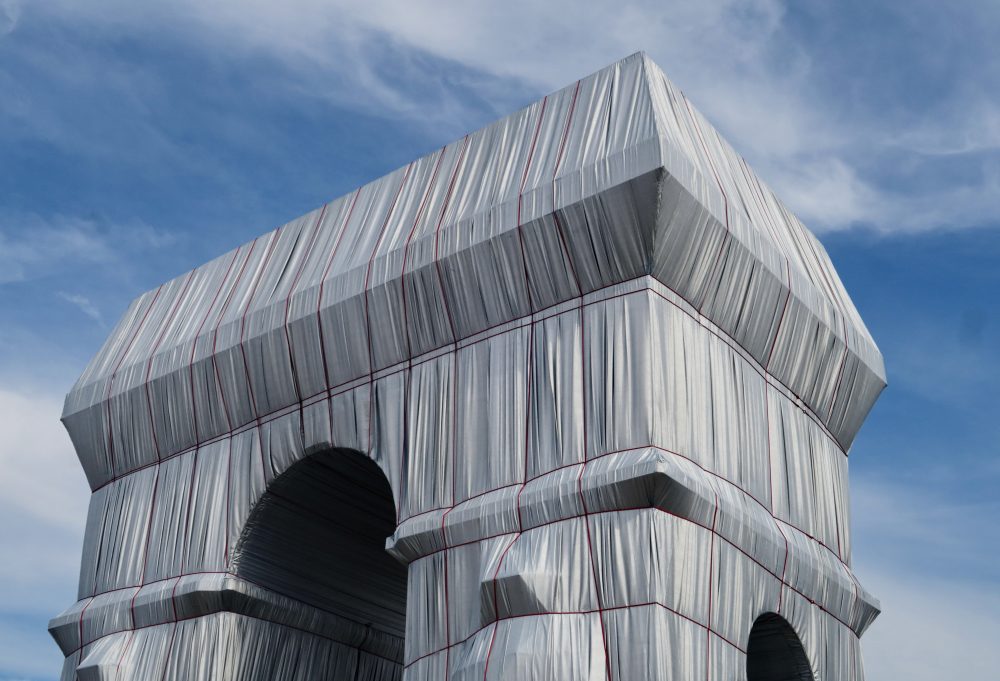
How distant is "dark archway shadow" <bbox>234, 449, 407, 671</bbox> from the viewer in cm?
3045

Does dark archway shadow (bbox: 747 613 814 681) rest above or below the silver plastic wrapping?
below

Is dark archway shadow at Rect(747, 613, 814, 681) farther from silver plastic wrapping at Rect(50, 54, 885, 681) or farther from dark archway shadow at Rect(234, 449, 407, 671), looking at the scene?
dark archway shadow at Rect(234, 449, 407, 671)

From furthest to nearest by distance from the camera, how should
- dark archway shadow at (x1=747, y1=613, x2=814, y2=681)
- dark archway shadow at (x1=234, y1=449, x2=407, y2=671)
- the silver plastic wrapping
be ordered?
dark archway shadow at (x1=234, y1=449, x2=407, y2=671), dark archway shadow at (x1=747, y1=613, x2=814, y2=681), the silver plastic wrapping

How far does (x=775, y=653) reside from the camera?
2761 centimetres

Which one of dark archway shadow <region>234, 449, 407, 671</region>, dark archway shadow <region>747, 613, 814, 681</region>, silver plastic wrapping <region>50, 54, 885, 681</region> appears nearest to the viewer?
silver plastic wrapping <region>50, 54, 885, 681</region>

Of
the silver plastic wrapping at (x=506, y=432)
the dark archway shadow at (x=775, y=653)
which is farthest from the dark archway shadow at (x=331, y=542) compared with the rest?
the dark archway shadow at (x=775, y=653)

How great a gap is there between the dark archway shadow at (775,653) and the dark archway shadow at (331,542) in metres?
8.33

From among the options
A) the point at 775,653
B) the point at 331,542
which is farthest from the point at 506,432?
the point at 331,542

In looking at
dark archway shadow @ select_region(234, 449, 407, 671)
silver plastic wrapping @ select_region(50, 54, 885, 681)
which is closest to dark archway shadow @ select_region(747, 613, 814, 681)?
silver plastic wrapping @ select_region(50, 54, 885, 681)

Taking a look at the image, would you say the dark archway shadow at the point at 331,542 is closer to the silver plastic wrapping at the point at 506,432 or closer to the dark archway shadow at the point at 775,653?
the silver plastic wrapping at the point at 506,432

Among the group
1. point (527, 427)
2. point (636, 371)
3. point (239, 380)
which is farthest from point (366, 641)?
point (636, 371)

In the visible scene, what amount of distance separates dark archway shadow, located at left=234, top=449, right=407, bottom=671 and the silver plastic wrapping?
0.24ft

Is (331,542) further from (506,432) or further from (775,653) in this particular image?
(775,653)

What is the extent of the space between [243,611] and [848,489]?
1307 cm
